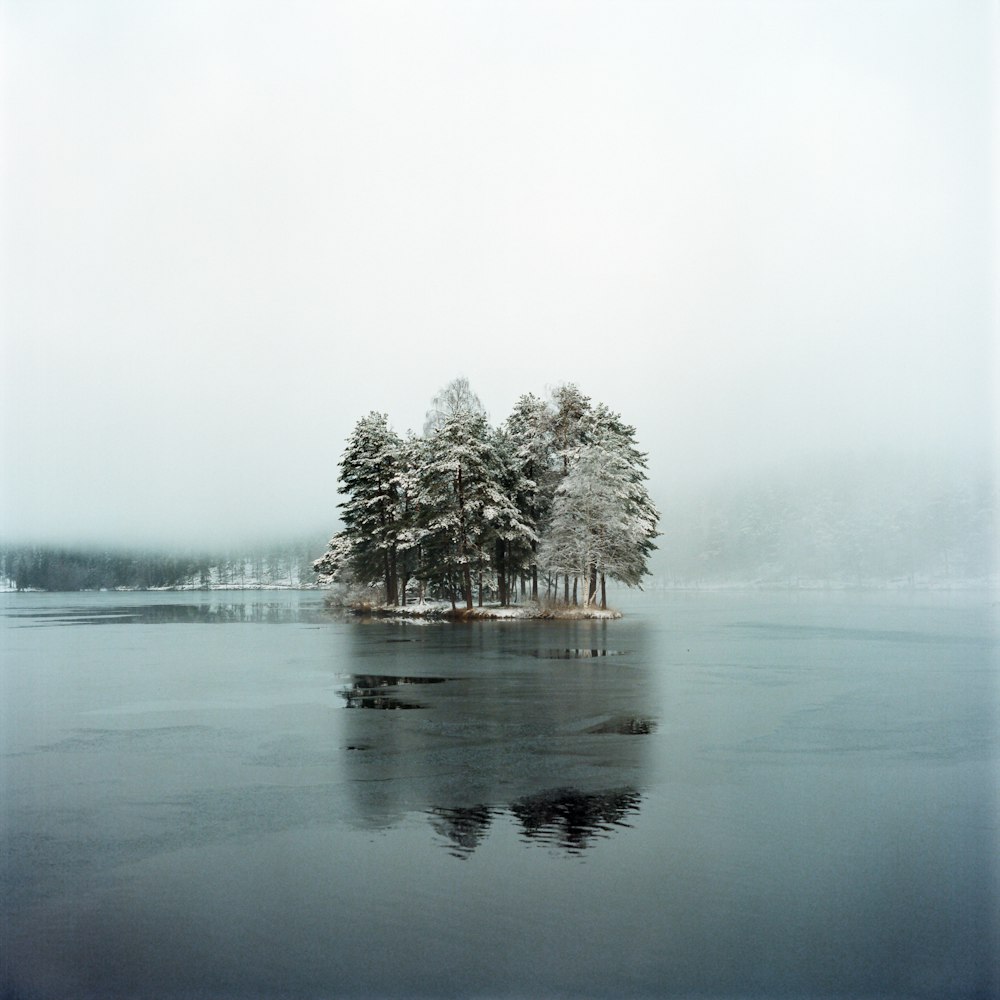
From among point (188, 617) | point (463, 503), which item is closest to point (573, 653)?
point (463, 503)

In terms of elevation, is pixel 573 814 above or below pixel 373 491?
below

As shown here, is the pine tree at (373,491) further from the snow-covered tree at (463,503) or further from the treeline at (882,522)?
the treeline at (882,522)

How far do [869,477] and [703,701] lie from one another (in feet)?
536

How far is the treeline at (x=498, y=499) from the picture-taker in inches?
2169

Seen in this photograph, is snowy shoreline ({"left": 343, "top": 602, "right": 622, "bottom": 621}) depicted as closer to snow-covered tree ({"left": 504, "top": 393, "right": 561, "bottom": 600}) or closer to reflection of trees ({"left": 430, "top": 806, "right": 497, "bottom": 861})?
snow-covered tree ({"left": 504, "top": 393, "right": 561, "bottom": 600})

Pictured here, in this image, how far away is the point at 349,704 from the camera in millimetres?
18969

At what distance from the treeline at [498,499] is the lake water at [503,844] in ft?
114

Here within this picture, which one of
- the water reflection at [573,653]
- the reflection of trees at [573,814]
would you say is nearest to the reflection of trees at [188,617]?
Answer: the water reflection at [573,653]

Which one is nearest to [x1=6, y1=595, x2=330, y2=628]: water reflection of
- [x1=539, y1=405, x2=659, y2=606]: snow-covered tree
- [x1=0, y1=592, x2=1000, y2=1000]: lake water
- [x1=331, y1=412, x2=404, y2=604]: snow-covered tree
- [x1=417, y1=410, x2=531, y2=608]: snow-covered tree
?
[x1=331, y1=412, x2=404, y2=604]: snow-covered tree

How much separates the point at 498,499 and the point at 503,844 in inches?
1868

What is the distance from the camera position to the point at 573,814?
9.78 metres

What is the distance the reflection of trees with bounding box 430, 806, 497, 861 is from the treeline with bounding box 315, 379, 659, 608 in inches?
1766

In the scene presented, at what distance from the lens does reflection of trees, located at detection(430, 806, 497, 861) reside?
862cm

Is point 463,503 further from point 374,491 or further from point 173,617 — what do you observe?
point 173,617
